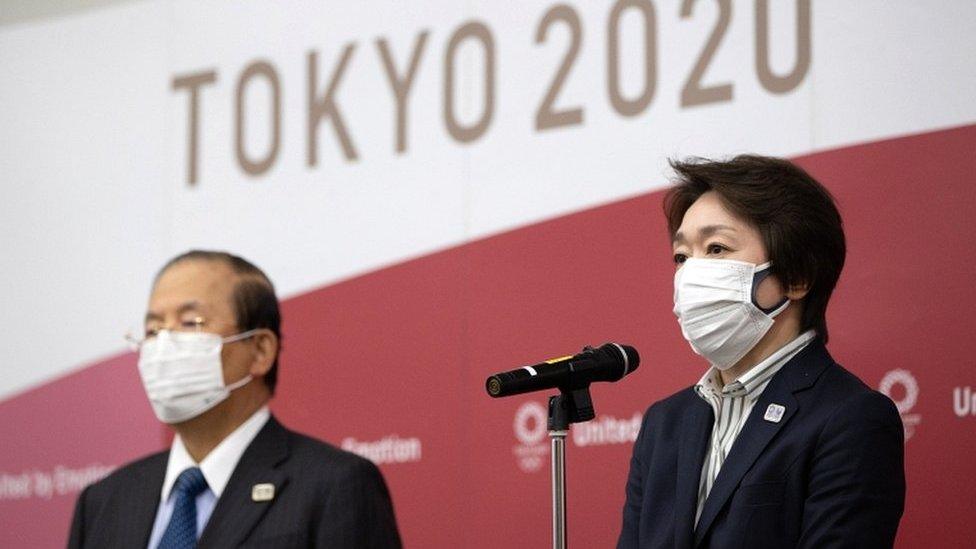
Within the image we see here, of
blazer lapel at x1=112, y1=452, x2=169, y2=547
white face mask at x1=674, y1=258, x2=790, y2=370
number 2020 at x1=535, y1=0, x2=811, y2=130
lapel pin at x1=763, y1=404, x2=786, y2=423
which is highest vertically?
number 2020 at x1=535, y1=0, x2=811, y2=130

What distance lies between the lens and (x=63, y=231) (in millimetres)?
5773

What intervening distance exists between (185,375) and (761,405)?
5.57 feet

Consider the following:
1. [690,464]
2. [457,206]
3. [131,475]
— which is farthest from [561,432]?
[457,206]

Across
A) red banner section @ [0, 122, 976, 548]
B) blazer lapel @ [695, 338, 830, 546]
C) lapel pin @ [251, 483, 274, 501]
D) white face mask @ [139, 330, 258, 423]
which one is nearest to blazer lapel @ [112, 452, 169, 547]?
white face mask @ [139, 330, 258, 423]

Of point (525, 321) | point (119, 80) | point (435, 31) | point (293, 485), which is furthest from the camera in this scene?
point (119, 80)

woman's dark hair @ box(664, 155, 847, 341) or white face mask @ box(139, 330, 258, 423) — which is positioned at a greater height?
woman's dark hair @ box(664, 155, 847, 341)

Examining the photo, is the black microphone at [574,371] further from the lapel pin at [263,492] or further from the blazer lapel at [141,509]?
the blazer lapel at [141,509]

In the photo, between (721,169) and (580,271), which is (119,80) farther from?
(721,169)

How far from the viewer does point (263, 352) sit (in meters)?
4.37

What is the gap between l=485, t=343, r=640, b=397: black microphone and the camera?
9.75 ft

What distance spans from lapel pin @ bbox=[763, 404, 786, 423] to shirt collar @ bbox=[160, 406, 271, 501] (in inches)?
62.2

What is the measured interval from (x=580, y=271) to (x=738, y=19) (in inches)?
33.8

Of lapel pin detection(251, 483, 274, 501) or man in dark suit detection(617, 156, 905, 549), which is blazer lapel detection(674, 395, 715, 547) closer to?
man in dark suit detection(617, 156, 905, 549)

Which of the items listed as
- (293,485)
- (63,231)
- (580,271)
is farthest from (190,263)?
(63,231)
